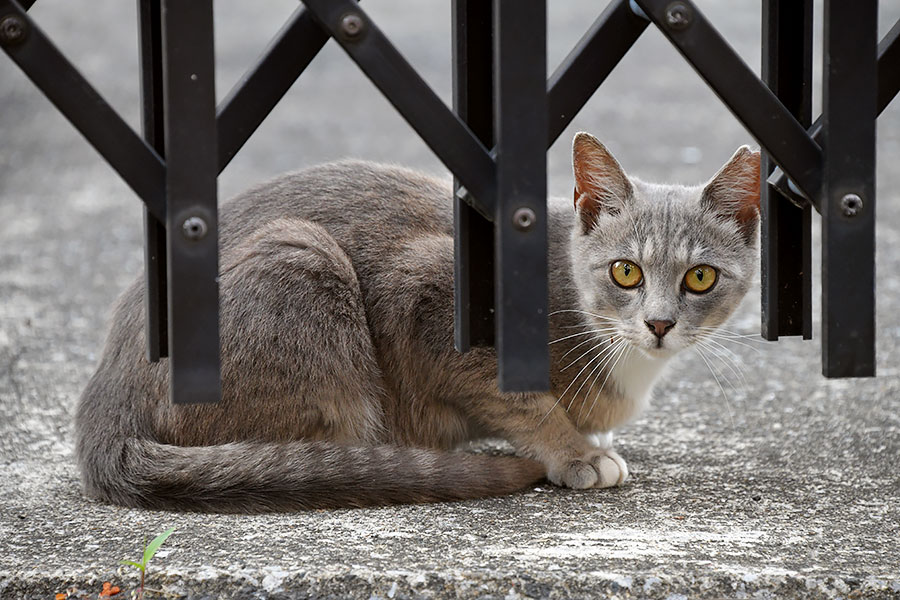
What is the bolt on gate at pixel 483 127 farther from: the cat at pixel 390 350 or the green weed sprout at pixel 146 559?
the cat at pixel 390 350

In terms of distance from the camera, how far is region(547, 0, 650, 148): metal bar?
214 centimetres

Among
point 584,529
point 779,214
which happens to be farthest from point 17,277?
point 779,214

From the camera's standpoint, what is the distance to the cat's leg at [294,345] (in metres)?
2.96

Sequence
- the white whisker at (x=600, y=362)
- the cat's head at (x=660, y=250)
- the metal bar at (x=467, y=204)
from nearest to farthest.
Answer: the metal bar at (x=467, y=204), the cat's head at (x=660, y=250), the white whisker at (x=600, y=362)

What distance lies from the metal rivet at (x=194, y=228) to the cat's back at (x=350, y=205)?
1.21 metres

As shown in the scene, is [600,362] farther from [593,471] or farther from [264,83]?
[264,83]

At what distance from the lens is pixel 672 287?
3080mm

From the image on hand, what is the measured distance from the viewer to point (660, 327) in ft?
9.86

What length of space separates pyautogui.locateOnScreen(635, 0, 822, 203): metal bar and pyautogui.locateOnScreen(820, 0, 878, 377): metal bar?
0.05m

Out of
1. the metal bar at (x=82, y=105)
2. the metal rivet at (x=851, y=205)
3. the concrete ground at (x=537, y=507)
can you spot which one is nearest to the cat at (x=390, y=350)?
the concrete ground at (x=537, y=507)

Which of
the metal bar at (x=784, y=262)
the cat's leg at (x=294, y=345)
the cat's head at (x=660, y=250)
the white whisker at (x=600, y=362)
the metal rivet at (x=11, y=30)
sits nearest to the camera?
the metal rivet at (x=11, y=30)

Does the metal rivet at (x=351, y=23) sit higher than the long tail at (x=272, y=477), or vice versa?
the metal rivet at (x=351, y=23)

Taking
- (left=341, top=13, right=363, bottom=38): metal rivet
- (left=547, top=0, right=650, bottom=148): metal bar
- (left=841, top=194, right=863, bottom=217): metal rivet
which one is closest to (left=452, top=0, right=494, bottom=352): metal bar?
(left=547, top=0, right=650, bottom=148): metal bar

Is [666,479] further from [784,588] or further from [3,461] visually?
[3,461]
